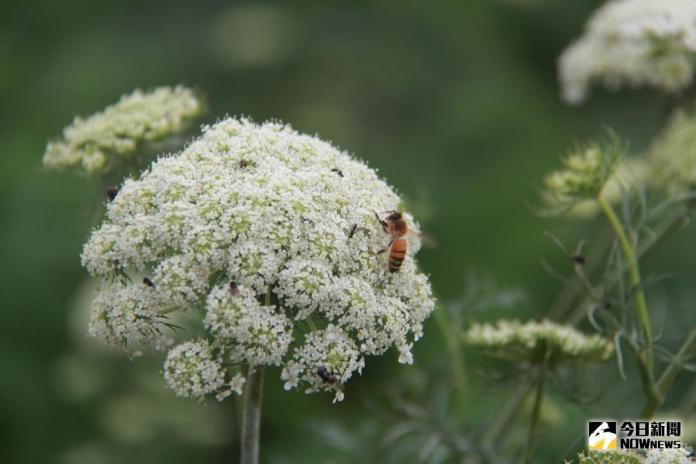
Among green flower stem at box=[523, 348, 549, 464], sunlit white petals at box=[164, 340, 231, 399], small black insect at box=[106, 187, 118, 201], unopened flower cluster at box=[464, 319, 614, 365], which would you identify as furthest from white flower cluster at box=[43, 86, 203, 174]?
green flower stem at box=[523, 348, 549, 464]

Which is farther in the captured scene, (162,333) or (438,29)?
(438,29)

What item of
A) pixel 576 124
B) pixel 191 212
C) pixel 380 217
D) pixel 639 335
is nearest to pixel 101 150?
pixel 191 212

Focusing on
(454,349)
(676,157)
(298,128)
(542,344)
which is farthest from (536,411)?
(298,128)

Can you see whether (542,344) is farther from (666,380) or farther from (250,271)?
(250,271)

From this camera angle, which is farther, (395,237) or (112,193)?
(112,193)

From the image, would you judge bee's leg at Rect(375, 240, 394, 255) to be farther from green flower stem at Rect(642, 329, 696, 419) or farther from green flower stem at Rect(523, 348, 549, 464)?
green flower stem at Rect(642, 329, 696, 419)

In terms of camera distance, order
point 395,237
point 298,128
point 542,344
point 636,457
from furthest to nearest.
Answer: point 298,128 → point 542,344 → point 395,237 → point 636,457

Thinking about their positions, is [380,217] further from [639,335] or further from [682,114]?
[682,114]
